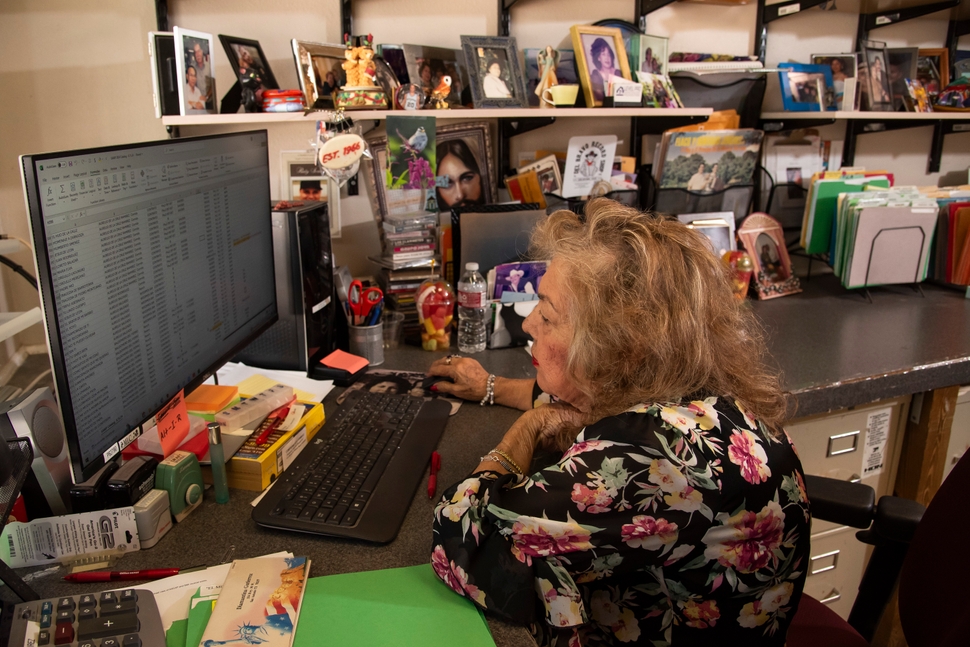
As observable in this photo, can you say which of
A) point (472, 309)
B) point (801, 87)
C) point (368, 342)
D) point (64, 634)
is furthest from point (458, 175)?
point (64, 634)

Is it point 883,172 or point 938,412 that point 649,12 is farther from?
point 938,412

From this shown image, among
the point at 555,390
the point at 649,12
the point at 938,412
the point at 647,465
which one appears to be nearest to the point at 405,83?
the point at 649,12

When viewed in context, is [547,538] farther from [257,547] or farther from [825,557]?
[825,557]

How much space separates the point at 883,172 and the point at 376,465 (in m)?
2.01

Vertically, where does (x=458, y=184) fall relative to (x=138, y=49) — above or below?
below

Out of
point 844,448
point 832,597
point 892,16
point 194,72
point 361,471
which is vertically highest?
point 892,16

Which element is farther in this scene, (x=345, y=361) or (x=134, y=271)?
(x=345, y=361)

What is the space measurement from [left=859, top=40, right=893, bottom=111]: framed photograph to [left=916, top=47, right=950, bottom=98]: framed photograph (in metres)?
0.17

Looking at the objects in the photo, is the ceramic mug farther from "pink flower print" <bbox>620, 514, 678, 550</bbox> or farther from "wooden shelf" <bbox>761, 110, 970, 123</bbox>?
"pink flower print" <bbox>620, 514, 678, 550</bbox>

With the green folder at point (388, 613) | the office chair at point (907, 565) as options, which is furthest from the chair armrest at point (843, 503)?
the green folder at point (388, 613)

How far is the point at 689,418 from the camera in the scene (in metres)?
0.87

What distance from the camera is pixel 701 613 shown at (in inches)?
36.1

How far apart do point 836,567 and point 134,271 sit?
69.0 inches

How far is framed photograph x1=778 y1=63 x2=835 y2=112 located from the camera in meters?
2.12
